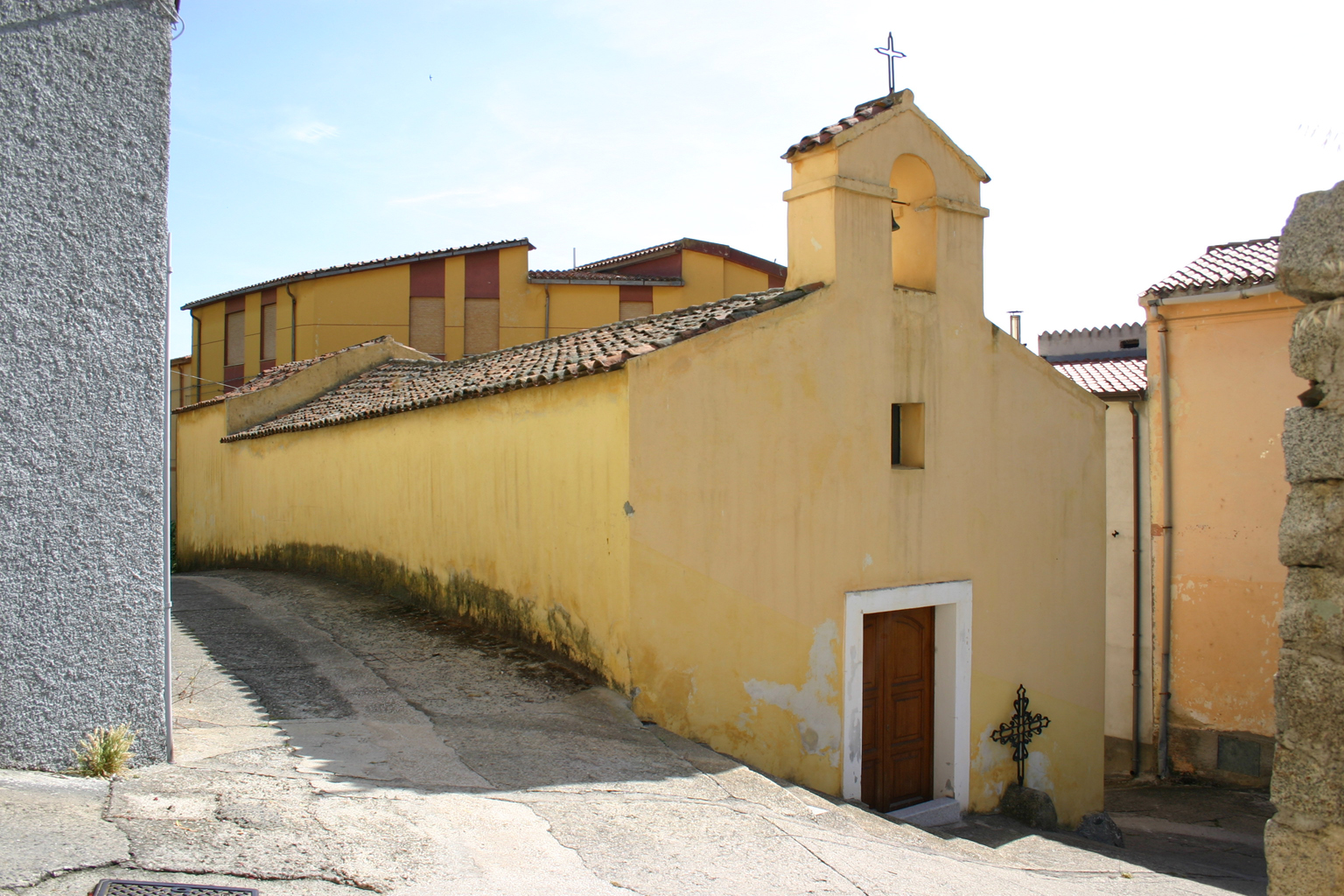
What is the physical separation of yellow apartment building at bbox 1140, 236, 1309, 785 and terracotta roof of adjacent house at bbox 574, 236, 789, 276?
15.3m

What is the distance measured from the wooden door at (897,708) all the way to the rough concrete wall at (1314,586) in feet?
18.3

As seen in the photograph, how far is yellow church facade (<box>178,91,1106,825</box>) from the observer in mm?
7941

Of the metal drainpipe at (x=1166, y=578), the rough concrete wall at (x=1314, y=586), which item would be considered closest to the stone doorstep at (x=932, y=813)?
the metal drainpipe at (x=1166, y=578)

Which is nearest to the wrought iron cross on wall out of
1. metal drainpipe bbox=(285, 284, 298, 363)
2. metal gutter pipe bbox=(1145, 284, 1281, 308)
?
metal gutter pipe bbox=(1145, 284, 1281, 308)

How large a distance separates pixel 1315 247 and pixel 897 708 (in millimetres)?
6727

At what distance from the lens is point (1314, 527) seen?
12.1 feet

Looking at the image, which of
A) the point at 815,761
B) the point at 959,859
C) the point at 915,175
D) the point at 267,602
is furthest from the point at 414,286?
the point at 959,859

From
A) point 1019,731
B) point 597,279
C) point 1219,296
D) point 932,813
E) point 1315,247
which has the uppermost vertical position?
point 597,279

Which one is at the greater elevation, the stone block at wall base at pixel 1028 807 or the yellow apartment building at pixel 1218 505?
the yellow apartment building at pixel 1218 505

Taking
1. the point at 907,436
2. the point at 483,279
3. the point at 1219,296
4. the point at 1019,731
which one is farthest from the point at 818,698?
the point at 483,279

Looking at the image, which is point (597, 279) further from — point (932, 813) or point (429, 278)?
point (932, 813)

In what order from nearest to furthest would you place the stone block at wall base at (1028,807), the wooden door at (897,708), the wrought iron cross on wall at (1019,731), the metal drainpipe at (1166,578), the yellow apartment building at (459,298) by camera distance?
the wooden door at (897,708) < the stone block at wall base at (1028,807) < the wrought iron cross on wall at (1019,731) < the metal drainpipe at (1166,578) < the yellow apartment building at (459,298)

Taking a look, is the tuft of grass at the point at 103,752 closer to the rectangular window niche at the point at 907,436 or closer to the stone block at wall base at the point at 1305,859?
the stone block at wall base at the point at 1305,859

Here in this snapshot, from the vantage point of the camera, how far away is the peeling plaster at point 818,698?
8.43 m
